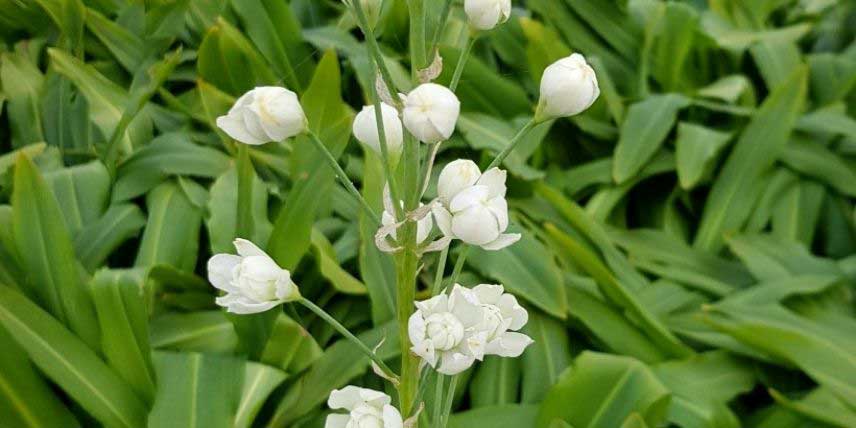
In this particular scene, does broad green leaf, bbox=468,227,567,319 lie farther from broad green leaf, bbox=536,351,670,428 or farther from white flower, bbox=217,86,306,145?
white flower, bbox=217,86,306,145

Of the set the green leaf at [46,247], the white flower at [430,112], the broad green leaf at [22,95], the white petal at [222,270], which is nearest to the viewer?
the white flower at [430,112]

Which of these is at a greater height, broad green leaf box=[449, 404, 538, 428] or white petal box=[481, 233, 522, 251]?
white petal box=[481, 233, 522, 251]

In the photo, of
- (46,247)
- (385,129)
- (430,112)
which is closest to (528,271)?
(46,247)

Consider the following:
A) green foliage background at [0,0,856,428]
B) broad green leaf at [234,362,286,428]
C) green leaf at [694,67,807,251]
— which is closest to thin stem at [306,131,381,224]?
green foliage background at [0,0,856,428]

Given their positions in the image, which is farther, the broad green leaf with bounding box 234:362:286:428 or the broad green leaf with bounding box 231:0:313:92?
the broad green leaf with bounding box 231:0:313:92

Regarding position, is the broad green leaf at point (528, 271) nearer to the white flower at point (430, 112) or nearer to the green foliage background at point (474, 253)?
the green foliage background at point (474, 253)

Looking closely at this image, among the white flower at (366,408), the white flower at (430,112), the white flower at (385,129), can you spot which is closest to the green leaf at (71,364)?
the white flower at (366,408)

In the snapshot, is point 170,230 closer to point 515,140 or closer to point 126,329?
point 126,329
